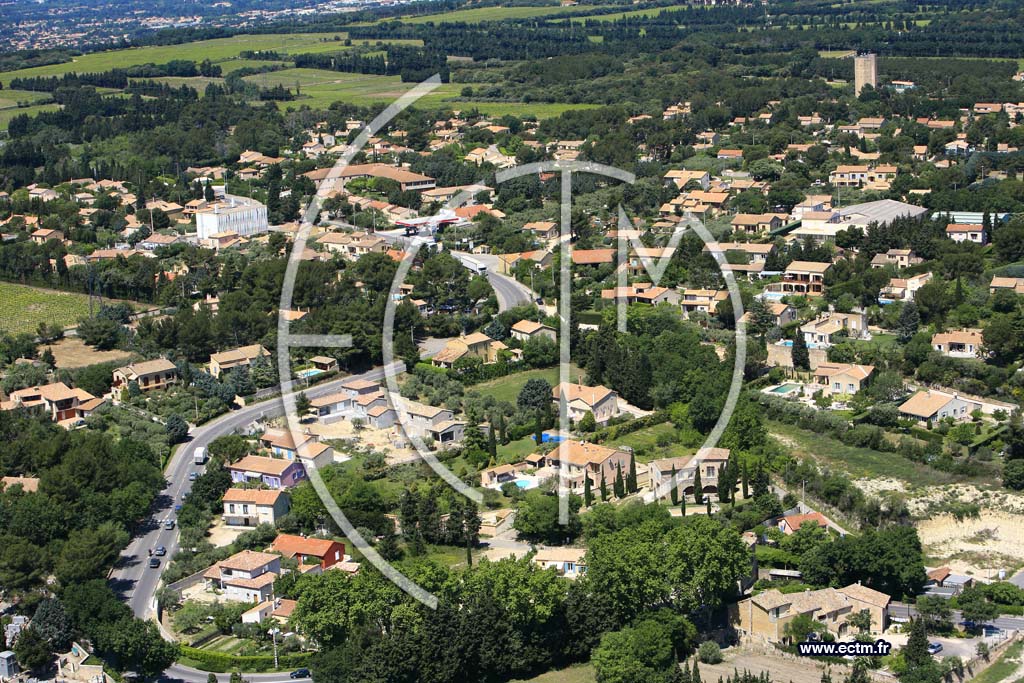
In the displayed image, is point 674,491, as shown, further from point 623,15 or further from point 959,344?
point 623,15

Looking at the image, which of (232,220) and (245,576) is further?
(232,220)

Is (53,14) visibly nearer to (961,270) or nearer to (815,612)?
(961,270)

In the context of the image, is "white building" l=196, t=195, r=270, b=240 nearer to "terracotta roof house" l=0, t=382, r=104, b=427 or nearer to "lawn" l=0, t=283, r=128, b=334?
"lawn" l=0, t=283, r=128, b=334

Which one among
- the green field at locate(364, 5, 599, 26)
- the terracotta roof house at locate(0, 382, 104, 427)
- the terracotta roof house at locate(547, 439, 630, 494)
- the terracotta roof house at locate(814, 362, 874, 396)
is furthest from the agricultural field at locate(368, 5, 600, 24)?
the terracotta roof house at locate(547, 439, 630, 494)

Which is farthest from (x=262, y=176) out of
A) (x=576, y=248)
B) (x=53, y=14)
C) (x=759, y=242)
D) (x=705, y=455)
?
(x=53, y=14)

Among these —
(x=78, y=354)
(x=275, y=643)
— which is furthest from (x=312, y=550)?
(x=78, y=354)

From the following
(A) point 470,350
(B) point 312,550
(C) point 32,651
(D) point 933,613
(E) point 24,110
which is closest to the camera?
(C) point 32,651

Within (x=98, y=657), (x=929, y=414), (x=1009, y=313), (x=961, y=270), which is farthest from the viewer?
(x=961, y=270)
